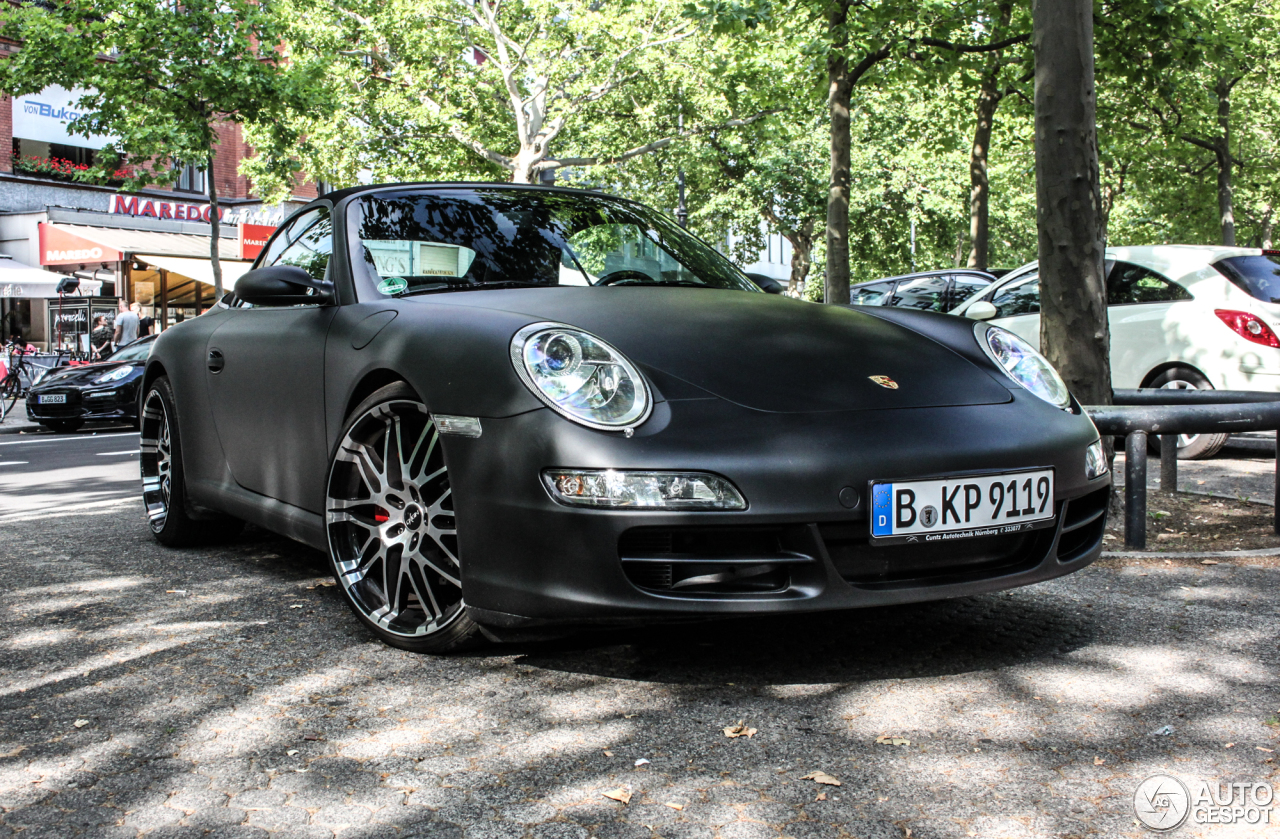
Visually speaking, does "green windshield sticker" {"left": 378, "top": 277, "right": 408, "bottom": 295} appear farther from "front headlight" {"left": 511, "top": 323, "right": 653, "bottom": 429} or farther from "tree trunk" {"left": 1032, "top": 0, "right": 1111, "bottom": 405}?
"tree trunk" {"left": 1032, "top": 0, "right": 1111, "bottom": 405}

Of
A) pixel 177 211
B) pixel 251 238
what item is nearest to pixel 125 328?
pixel 251 238

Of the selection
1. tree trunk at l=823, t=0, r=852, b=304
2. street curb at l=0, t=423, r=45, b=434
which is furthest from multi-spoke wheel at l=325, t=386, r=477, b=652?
street curb at l=0, t=423, r=45, b=434

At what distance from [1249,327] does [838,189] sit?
21.4 feet

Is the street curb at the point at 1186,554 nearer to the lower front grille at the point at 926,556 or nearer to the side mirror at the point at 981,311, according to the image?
the lower front grille at the point at 926,556

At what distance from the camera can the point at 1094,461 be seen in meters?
3.33

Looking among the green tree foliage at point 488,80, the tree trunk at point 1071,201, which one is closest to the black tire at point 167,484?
the tree trunk at point 1071,201

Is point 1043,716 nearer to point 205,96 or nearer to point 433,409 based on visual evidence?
point 433,409

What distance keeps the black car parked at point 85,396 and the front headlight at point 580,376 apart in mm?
13201

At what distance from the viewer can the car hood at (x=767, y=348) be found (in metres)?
3.07

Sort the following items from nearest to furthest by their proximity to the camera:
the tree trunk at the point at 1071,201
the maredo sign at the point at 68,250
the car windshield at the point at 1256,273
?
the tree trunk at the point at 1071,201 < the car windshield at the point at 1256,273 < the maredo sign at the point at 68,250

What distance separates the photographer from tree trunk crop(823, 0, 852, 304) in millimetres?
13766

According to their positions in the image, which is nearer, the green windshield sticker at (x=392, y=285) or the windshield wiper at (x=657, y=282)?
the green windshield sticker at (x=392, y=285)

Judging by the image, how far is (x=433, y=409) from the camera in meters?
3.16

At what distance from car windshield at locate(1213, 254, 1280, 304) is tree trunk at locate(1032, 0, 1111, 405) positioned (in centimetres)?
331
